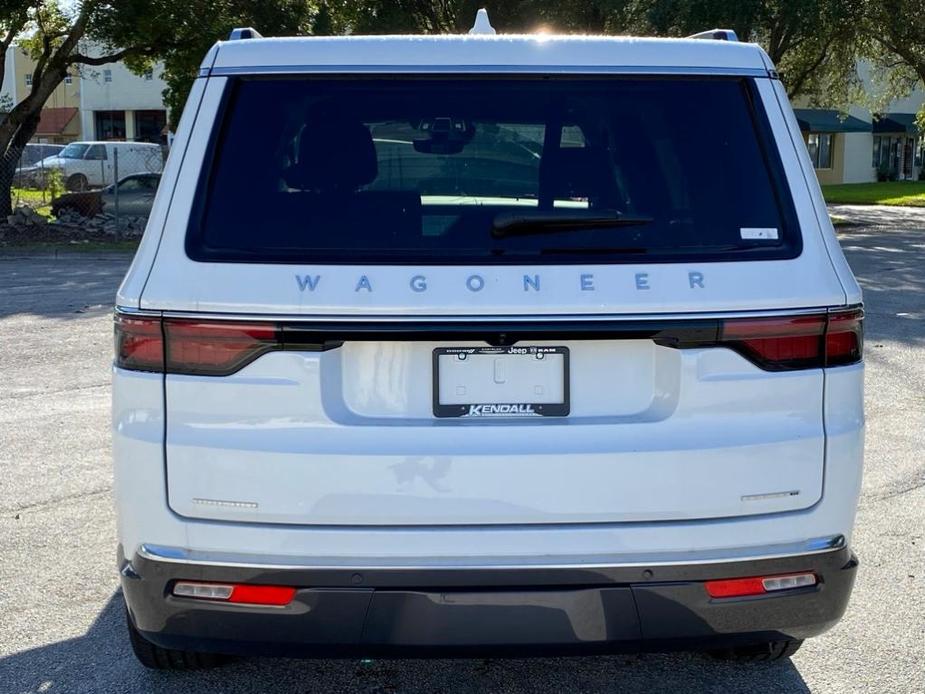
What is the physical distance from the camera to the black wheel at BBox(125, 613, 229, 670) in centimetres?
358

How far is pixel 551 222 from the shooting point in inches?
115

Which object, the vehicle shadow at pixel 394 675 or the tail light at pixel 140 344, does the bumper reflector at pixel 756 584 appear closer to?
the vehicle shadow at pixel 394 675

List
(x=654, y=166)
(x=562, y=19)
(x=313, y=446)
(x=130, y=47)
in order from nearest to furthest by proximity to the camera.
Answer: (x=313, y=446)
(x=654, y=166)
(x=130, y=47)
(x=562, y=19)

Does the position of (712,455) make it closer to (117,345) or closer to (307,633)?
(307,633)

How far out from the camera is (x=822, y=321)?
2971 millimetres

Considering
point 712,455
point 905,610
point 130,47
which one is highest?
point 130,47

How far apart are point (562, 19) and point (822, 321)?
83.3 feet

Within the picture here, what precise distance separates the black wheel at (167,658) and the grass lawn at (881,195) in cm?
3350

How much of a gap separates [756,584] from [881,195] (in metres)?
43.6

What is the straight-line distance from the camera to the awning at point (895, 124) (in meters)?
58.4

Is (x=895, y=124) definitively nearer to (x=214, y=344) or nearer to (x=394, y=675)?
(x=394, y=675)

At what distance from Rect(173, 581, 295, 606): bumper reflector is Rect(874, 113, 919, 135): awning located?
196ft

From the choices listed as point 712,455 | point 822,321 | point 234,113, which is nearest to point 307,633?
point 712,455

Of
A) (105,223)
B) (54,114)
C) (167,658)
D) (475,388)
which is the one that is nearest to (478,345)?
(475,388)
